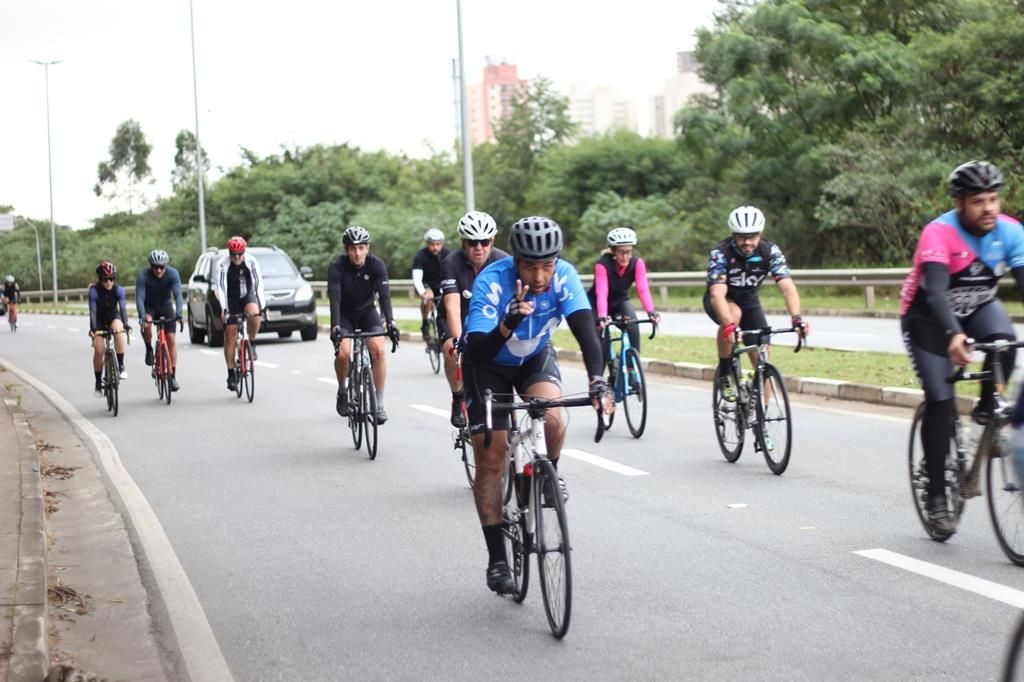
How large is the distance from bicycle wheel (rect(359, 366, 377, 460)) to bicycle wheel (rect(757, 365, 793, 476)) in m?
3.20

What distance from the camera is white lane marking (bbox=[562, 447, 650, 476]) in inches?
392

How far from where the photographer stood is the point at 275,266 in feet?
93.5

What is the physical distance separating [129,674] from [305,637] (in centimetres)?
76

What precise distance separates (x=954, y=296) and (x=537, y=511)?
98.8 inches

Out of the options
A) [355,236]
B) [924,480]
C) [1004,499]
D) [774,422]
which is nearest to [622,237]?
[355,236]

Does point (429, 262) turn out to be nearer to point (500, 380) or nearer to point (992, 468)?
point (500, 380)

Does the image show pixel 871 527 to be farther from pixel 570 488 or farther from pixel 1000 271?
pixel 570 488

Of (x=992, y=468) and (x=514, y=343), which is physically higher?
(x=514, y=343)

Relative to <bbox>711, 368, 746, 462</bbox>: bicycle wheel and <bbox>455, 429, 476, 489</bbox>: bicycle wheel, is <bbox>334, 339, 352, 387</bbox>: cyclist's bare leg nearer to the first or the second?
<bbox>455, 429, 476, 489</bbox>: bicycle wheel

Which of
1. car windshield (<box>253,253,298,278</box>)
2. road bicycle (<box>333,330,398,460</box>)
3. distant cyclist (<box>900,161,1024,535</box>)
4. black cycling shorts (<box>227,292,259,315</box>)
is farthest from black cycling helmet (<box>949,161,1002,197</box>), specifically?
car windshield (<box>253,253,298,278</box>)

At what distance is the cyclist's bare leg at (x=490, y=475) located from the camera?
6.13 m

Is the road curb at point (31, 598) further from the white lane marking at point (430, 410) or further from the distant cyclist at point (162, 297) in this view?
the distant cyclist at point (162, 297)

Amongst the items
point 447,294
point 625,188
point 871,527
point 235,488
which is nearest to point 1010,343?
point 871,527

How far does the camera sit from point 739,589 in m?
6.32
